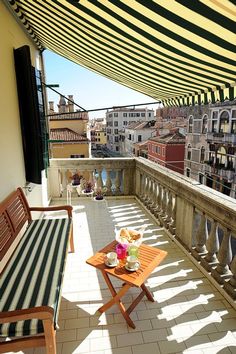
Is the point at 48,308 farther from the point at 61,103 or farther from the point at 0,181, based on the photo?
the point at 61,103

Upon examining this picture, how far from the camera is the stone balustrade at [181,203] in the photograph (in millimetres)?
3176

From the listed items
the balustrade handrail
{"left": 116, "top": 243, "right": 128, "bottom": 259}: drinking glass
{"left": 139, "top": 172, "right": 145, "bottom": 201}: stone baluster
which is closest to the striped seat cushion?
{"left": 116, "top": 243, "right": 128, "bottom": 259}: drinking glass

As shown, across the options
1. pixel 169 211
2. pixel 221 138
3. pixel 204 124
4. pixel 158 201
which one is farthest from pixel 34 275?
pixel 204 124

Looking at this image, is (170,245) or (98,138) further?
(98,138)

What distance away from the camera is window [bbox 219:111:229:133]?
2334 centimetres

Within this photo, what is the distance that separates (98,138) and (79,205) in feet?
219

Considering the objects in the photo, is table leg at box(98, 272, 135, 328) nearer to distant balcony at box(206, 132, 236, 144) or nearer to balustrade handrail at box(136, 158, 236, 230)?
balustrade handrail at box(136, 158, 236, 230)

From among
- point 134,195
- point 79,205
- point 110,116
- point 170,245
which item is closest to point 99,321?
point 170,245

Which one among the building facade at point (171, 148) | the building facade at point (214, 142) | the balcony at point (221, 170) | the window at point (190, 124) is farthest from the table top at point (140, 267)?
the building facade at point (171, 148)

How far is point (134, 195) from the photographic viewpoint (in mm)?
7102

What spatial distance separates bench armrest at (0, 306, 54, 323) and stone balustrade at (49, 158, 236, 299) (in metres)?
2.28

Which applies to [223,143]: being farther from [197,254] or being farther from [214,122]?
[197,254]

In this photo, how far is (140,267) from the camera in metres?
2.77

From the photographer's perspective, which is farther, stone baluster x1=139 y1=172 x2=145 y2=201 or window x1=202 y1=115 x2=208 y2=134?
window x1=202 y1=115 x2=208 y2=134
